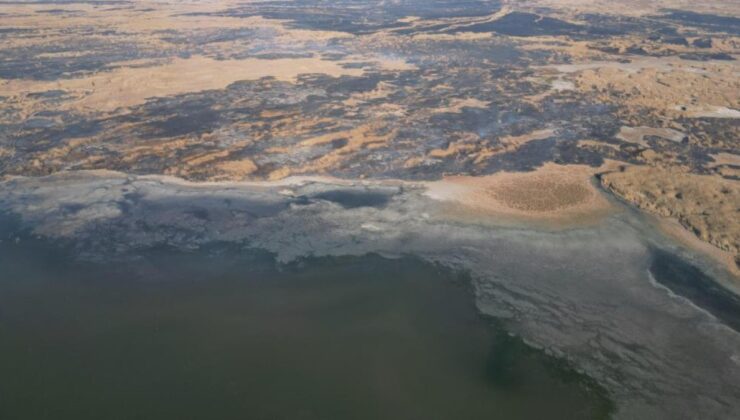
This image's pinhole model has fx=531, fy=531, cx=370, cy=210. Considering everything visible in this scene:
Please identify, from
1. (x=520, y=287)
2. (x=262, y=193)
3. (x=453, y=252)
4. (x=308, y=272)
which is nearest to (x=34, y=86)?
(x=262, y=193)

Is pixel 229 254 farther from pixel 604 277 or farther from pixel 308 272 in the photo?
pixel 604 277

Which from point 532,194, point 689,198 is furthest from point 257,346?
point 689,198

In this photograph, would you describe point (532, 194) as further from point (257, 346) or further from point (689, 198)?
point (257, 346)

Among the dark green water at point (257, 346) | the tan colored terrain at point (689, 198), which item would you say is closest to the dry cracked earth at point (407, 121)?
the tan colored terrain at point (689, 198)

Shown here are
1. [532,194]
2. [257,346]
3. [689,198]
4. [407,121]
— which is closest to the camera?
[257,346]

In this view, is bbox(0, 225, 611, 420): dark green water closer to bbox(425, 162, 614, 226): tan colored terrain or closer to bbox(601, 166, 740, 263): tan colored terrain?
bbox(425, 162, 614, 226): tan colored terrain

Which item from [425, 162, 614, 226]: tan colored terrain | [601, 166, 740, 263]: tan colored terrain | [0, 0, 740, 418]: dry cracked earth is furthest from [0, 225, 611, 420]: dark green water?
[601, 166, 740, 263]: tan colored terrain

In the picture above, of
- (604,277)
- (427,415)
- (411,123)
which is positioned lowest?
(427,415)

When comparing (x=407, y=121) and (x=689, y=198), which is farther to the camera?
(x=407, y=121)
